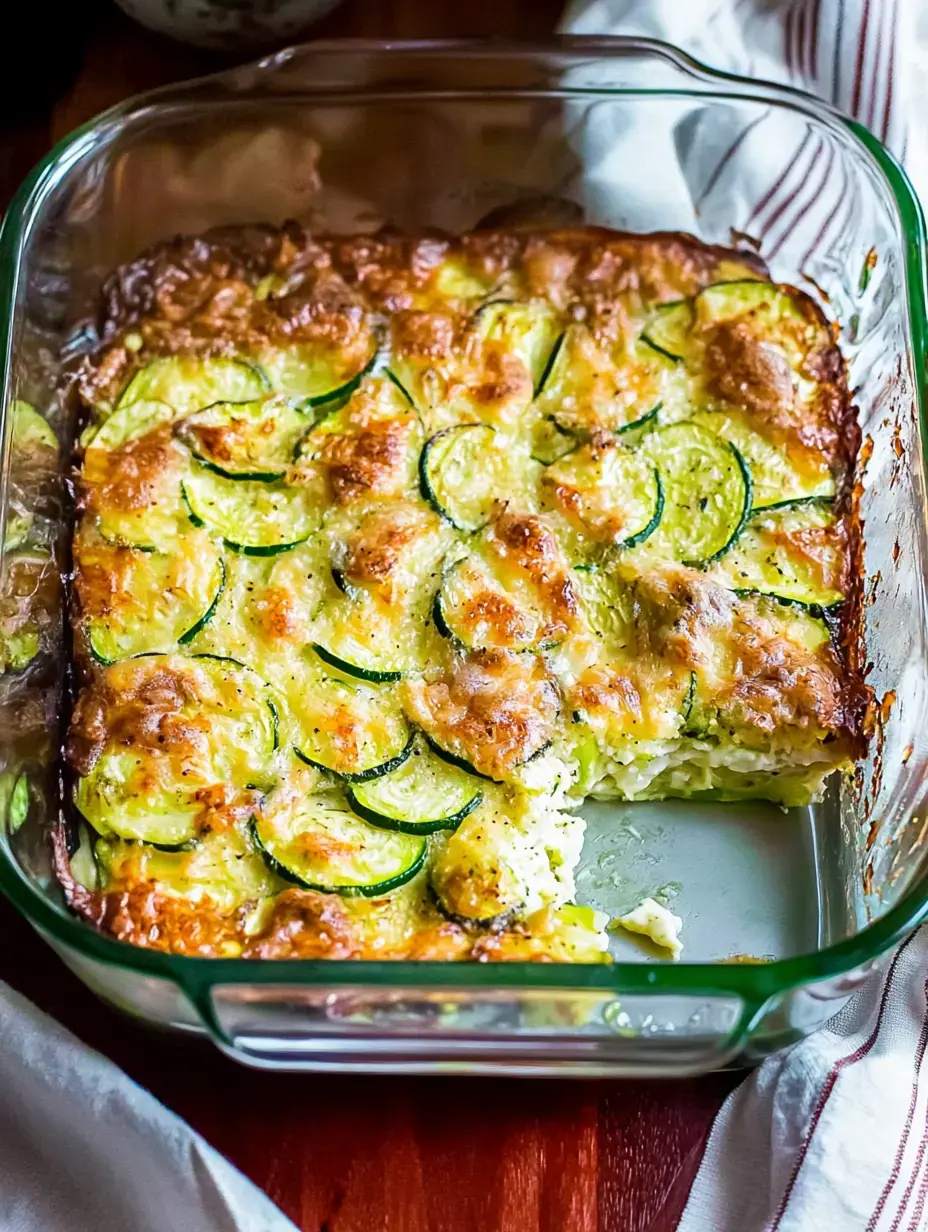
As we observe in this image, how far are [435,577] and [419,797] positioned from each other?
0.43 meters


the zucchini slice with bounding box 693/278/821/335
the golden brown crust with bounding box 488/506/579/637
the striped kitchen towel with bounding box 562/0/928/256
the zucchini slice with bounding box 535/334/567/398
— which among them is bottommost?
the golden brown crust with bounding box 488/506/579/637

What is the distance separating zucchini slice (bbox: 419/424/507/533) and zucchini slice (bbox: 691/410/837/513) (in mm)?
419

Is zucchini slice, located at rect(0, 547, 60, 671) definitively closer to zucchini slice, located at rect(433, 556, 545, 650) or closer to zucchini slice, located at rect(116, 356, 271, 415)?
zucchini slice, located at rect(116, 356, 271, 415)

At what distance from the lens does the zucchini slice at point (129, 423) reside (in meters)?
2.68

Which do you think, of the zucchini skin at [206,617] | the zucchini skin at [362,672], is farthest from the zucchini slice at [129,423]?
the zucchini skin at [362,672]

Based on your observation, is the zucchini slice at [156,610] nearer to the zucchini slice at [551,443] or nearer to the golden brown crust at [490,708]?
the golden brown crust at [490,708]

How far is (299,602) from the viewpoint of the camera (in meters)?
2.48

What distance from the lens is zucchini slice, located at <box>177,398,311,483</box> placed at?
103 inches

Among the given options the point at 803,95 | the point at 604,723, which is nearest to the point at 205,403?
the point at 604,723

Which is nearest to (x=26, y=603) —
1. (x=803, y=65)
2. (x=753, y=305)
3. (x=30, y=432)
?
(x=30, y=432)

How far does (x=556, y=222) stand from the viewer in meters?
2.95

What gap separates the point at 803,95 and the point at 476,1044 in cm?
194

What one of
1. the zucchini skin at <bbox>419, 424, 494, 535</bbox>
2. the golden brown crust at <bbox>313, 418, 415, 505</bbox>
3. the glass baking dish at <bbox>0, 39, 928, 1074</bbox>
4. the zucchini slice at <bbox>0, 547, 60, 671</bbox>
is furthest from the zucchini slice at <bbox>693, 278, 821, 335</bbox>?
the zucchini slice at <bbox>0, 547, 60, 671</bbox>

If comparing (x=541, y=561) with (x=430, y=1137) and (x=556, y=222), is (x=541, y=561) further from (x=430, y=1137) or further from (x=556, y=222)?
(x=430, y=1137)
